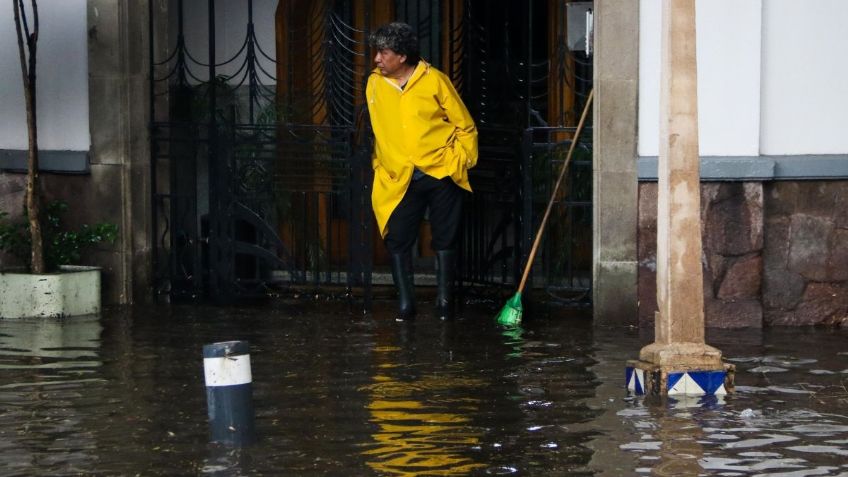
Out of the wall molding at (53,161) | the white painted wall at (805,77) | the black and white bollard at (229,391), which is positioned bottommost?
the black and white bollard at (229,391)

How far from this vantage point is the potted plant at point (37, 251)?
35.2 feet

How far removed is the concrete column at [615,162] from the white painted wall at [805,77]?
79 cm

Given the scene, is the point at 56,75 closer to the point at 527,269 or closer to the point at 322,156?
the point at 322,156

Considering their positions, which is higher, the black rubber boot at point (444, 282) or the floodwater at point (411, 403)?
the black rubber boot at point (444, 282)

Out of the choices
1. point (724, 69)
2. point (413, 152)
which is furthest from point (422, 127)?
point (724, 69)

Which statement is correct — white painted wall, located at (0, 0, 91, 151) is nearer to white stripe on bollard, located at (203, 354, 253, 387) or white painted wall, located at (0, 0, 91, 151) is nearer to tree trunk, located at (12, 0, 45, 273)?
tree trunk, located at (12, 0, 45, 273)

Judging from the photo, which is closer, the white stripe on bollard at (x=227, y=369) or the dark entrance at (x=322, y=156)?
the white stripe on bollard at (x=227, y=369)

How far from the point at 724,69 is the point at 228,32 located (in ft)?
14.3

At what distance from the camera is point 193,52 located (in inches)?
491

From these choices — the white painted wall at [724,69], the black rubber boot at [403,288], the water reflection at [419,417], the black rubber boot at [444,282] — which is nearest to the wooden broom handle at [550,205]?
the black rubber boot at [444,282]

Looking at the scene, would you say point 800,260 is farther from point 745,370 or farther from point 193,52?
point 193,52

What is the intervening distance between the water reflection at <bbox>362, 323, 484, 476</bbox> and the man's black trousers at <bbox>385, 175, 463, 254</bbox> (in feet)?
4.71

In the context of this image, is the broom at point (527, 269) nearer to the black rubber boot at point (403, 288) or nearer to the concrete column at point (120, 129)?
the black rubber boot at point (403, 288)

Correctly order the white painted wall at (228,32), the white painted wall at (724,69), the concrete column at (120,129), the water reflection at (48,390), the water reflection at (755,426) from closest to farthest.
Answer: the water reflection at (755,426), the water reflection at (48,390), the white painted wall at (724,69), the concrete column at (120,129), the white painted wall at (228,32)
